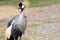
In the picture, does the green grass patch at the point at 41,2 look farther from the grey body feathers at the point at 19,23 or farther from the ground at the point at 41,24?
the grey body feathers at the point at 19,23

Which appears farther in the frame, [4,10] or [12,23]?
[4,10]

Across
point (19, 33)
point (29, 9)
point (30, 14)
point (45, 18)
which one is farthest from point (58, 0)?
point (19, 33)

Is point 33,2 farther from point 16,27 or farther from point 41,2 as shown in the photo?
point 16,27

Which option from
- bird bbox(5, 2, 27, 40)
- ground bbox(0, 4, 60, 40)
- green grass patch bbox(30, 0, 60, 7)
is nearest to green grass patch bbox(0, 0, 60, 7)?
green grass patch bbox(30, 0, 60, 7)

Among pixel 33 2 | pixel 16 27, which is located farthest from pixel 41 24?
pixel 33 2

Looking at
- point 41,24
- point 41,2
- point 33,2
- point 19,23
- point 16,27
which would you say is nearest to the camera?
point 19,23

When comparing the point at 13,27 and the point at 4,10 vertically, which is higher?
the point at 13,27

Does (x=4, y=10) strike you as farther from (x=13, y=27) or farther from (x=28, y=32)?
(x=13, y=27)

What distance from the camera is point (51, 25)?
1454cm

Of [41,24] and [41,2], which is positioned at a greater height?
[41,24]

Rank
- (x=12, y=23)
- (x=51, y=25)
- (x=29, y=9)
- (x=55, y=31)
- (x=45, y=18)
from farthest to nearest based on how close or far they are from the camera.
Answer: (x=29, y=9), (x=45, y=18), (x=51, y=25), (x=55, y=31), (x=12, y=23)

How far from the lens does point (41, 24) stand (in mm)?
15148

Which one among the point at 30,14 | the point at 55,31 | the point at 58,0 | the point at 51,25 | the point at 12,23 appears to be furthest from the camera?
the point at 58,0

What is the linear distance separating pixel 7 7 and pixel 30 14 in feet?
12.2
